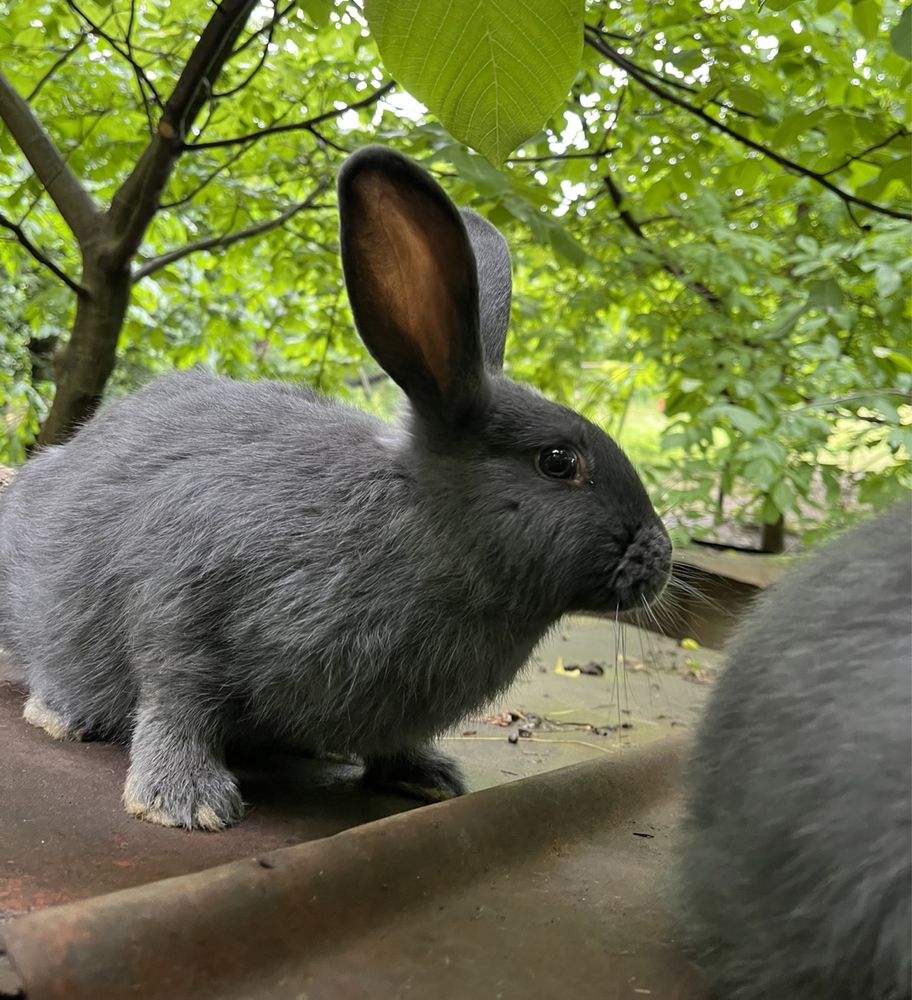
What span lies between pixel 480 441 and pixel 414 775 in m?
0.59

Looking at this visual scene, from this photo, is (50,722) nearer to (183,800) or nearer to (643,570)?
(183,800)

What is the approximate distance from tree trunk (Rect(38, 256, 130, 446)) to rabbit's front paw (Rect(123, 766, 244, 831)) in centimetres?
118

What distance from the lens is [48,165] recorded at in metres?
2.18

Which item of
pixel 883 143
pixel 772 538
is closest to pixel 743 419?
pixel 883 143

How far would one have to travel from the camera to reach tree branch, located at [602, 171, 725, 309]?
3316 mm

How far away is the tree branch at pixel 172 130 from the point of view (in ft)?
6.13

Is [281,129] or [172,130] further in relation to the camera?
[281,129]

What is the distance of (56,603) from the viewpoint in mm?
1563

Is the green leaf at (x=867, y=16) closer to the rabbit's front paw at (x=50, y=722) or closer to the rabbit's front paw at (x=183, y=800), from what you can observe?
the rabbit's front paw at (x=183, y=800)

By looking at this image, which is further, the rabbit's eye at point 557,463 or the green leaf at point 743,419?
the green leaf at point 743,419

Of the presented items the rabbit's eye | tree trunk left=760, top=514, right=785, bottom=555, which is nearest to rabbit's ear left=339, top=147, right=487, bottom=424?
the rabbit's eye

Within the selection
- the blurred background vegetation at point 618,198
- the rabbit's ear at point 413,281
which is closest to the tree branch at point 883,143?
the blurred background vegetation at point 618,198

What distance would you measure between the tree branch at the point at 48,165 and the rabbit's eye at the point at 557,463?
1412 millimetres

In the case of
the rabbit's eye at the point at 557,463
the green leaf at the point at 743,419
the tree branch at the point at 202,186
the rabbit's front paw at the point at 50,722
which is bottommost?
the rabbit's front paw at the point at 50,722
